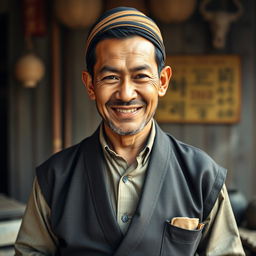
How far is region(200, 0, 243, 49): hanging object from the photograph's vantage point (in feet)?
14.3

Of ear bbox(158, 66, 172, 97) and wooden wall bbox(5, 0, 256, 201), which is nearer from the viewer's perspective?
ear bbox(158, 66, 172, 97)

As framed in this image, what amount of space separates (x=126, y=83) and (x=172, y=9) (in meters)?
2.58

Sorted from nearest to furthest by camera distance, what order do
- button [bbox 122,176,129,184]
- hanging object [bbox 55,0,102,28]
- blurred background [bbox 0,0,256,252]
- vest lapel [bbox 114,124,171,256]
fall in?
vest lapel [bbox 114,124,171,256]
button [bbox 122,176,129,184]
hanging object [bbox 55,0,102,28]
blurred background [bbox 0,0,256,252]

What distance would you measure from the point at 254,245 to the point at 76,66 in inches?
89.3

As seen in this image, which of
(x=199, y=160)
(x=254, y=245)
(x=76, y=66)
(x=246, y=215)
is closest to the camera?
(x=199, y=160)

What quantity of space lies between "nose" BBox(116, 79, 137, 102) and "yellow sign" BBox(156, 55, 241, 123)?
283 centimetres

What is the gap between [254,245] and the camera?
3.22 m

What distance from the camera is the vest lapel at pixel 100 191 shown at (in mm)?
1770

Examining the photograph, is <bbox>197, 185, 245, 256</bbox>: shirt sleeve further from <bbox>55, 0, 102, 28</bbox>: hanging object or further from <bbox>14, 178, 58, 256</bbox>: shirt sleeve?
<bbox>55, 0, 102, 28</bbox>: hanging object

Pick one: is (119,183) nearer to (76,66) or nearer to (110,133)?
(110,133)

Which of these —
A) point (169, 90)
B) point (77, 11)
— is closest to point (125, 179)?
point (77, 11)

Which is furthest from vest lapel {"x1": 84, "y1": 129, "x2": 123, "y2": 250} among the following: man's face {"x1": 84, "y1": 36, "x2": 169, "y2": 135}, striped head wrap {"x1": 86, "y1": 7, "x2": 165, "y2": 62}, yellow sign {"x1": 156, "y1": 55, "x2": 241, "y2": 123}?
yellow sign {"x1": 156, "y1": 55, "x2": 241, "y2": 123}

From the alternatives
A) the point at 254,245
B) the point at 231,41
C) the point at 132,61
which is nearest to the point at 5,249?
the point at 254,245

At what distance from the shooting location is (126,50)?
5.74 feet
